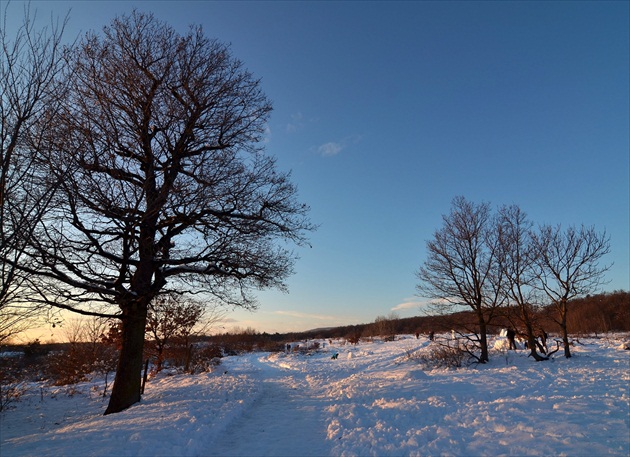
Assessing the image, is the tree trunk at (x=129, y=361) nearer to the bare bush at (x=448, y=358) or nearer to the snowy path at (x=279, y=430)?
the snowy path at (x=279, y=430)

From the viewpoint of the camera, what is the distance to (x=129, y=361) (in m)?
9.82

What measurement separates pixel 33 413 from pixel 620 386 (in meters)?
18.6

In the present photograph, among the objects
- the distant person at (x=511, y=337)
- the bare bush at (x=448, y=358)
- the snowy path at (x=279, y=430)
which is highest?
the distant person at (x=511, y=337)

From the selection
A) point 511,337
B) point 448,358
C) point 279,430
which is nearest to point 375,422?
point 279,430

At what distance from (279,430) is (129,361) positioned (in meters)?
4.86

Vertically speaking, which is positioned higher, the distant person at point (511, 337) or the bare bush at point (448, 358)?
the distant person at point (511, 337)

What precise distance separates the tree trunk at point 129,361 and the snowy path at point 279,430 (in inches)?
127

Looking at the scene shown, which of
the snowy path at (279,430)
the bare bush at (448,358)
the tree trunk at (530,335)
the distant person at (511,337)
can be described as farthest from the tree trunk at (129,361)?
the distant person at (511,337)

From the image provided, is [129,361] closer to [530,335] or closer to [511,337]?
[530,335]

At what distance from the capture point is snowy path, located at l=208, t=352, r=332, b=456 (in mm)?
6156

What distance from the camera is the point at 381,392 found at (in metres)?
10.8

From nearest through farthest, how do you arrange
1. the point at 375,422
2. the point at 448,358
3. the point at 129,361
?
the point at 375,422 < the point at 129,361 < the point at 448,358

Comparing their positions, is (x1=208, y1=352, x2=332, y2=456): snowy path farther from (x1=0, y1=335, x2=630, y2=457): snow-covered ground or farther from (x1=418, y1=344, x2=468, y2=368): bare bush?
(x1=418, y1=344, x2=468, y2=368): bare bush

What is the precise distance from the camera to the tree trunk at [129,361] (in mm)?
9688
